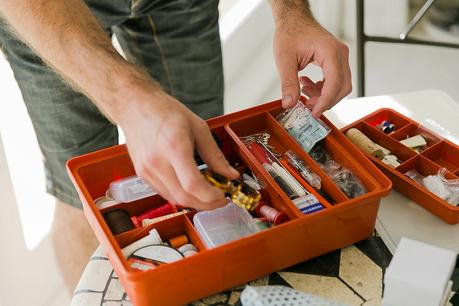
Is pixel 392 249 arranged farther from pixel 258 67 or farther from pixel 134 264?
pixel 258 67

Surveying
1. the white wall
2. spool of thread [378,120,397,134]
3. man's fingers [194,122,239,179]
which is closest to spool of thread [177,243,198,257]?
man's fingers [194,122,239,179]

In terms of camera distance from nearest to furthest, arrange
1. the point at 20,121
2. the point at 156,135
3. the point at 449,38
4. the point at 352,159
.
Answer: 1. the point at 156,135
2. the point at 352,159
3. the point at 20,121
4. the point at 449,38

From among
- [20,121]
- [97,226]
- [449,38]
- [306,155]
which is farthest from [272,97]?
[97,226]

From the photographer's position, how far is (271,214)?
Result: 2.23 ft

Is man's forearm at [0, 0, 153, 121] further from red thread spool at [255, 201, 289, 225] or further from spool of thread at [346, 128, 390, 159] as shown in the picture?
spool of thread at [346, 128, 390, 159]

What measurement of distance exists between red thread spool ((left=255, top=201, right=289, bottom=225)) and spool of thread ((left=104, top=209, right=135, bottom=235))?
Result: 15 centimetres

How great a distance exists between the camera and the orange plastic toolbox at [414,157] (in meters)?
0.75

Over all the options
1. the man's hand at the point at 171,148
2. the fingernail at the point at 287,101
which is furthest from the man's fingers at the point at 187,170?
the fingernail at the point at 287,101

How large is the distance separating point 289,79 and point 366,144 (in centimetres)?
15

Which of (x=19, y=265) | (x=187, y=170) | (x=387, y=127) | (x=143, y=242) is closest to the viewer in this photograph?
A: (x=187, y=170)

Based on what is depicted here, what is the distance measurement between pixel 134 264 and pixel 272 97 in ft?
4.32

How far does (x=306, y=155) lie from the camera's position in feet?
2.39

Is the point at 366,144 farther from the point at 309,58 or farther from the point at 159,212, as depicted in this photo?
the point at 159,212

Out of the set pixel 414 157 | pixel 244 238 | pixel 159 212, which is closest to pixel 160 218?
pixel 159 212
